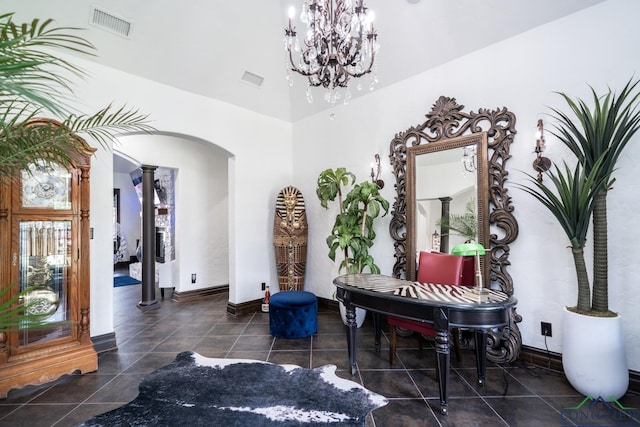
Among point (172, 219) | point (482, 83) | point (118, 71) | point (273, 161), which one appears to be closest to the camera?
point (482, 83)

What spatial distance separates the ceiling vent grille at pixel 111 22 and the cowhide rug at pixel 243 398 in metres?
3.36

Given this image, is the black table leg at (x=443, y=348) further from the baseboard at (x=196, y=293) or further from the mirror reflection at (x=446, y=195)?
the baseboard at (x=196, y=293)

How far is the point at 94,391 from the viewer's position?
236 cm

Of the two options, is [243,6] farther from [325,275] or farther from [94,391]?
[94,391]

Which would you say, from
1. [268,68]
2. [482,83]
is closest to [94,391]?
[268,68]

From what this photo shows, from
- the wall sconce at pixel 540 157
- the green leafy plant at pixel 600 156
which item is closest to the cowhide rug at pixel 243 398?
the green leafy plant at pixel 600 156

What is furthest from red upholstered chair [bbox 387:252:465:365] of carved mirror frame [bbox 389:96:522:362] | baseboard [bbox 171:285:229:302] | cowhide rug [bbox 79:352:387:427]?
baseboard [bbox 171:285:229:302]

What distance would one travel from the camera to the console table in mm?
1993

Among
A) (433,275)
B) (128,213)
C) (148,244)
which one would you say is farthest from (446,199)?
(128,213)

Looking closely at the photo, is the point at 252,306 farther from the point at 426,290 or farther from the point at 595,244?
the point at 595,244

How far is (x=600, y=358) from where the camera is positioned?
6.91 ft

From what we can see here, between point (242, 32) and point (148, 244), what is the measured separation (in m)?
3.45

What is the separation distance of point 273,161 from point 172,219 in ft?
7.12

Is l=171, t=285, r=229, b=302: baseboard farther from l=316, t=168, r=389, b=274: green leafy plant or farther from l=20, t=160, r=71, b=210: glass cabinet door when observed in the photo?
l=316, t=168, r=389, b=274: green leafy plant
